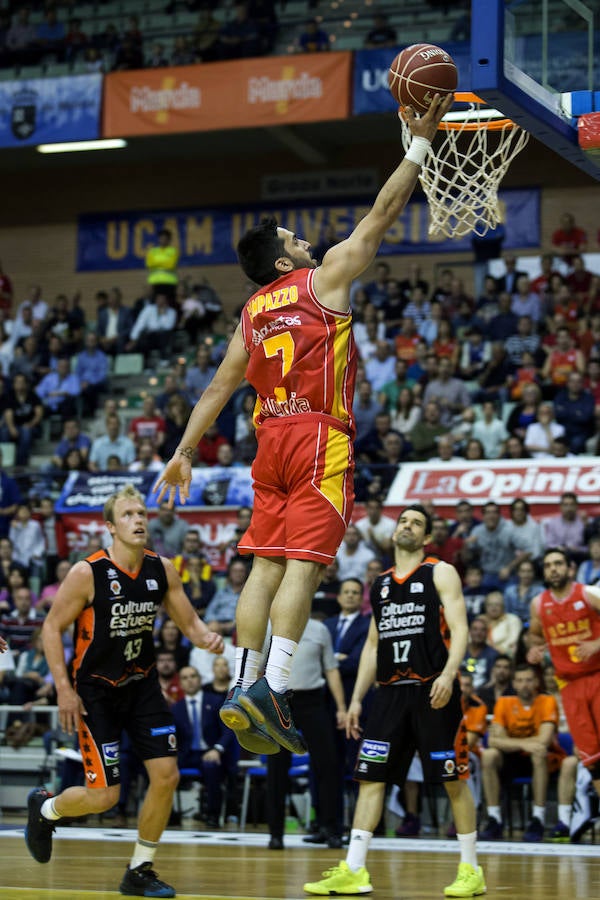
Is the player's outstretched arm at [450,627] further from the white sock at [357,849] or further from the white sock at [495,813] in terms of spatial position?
the white sock at [495,813]

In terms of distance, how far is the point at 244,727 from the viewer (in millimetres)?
5695

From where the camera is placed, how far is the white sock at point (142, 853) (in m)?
7.62

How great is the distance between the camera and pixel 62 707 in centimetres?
779

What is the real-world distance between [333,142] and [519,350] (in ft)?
27.8

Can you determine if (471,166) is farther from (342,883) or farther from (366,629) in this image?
(366,629)

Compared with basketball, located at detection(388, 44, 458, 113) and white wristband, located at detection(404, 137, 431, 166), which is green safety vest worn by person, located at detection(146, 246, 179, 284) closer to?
basketball, located at detection(388, 44, 458, 113)

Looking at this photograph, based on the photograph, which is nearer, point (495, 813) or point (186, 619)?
point (186, 619)

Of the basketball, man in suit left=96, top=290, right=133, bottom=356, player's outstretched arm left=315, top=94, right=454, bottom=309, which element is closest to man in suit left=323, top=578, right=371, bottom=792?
player's outstretched arm left=315, top=94, right=454, bottom=309

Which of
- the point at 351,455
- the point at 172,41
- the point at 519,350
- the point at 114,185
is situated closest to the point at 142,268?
the point at 114,185

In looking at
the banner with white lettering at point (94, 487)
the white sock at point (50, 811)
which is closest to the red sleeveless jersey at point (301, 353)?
the white sock at point (50, 811)

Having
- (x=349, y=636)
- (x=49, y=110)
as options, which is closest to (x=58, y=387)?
(x=49, y=110)

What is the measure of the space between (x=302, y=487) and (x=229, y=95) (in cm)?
1778

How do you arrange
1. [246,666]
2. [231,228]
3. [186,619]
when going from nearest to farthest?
1. [246,666]
2. [186,619]
3. [231,228]

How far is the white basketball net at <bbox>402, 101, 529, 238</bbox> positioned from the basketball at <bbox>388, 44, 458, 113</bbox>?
1468mm
